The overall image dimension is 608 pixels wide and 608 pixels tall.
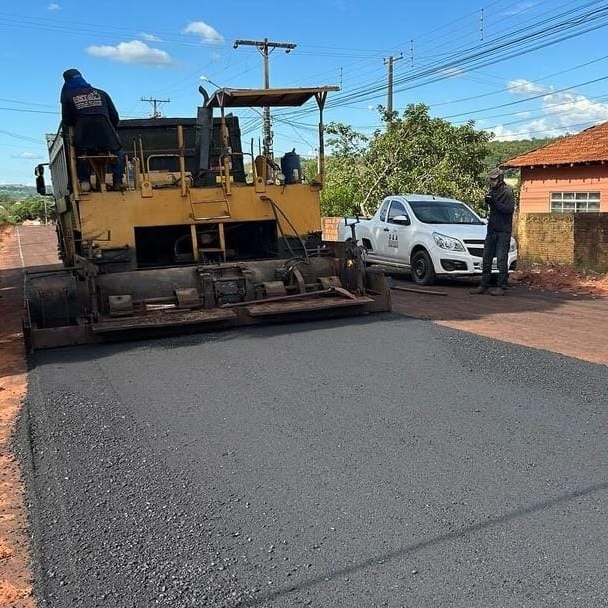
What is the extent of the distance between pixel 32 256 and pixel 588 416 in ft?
80.7

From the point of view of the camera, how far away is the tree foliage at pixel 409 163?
25875 millimetres

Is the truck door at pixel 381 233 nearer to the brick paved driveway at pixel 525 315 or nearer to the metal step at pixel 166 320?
the brick paved driveway at pixel 525 315

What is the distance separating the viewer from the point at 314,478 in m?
3.88

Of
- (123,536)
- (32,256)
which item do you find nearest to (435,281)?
(123,536)

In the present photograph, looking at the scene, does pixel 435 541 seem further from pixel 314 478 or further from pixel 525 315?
pixel 525 315

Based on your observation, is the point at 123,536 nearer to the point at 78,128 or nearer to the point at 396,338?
the point at 396,338

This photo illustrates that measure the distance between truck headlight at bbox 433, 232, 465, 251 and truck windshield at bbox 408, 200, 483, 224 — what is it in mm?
705

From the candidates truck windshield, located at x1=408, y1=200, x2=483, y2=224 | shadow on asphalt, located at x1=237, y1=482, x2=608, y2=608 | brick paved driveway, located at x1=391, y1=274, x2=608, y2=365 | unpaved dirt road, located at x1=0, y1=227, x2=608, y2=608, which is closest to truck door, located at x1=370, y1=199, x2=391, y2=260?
truck windshield, located at x1=408, y1=200, x2=483, y2=224

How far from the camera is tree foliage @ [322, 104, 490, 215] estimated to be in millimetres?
25875

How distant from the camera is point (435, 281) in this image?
514 inches

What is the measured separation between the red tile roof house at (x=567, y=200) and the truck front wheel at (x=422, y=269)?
3805 mm

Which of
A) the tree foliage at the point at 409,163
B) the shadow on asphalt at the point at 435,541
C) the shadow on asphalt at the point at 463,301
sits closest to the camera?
the shadow on asphalt at the point at 435,541

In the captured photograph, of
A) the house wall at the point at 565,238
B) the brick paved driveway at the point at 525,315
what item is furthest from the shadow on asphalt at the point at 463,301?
the house wall at the point at 565,238

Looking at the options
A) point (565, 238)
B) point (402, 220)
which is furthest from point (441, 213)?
point (565, 238)
